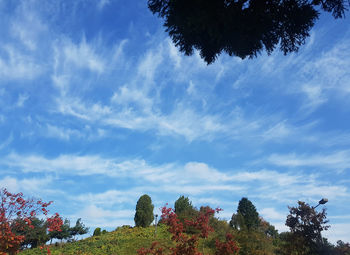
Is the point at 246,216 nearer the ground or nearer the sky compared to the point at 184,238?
nearer the sky

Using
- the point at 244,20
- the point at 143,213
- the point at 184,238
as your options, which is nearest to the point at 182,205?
the point at 143,213

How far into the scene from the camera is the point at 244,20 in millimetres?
4973

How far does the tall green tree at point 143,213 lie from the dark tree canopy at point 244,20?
26.5 metres

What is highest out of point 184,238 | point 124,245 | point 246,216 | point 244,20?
point 244,20

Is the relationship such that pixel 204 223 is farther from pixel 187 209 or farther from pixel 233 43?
pixel 187 209

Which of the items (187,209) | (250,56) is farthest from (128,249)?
(250,56)

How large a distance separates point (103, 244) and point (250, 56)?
73.9ft

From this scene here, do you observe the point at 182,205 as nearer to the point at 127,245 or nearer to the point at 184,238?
the point at 127,245

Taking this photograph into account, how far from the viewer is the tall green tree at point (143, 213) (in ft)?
94.2

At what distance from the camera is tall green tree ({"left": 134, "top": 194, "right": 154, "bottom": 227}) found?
2872 centimetres

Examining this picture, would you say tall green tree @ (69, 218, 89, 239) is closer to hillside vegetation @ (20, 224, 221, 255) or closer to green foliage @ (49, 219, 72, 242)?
green foliage @ (49, 219, 72, 242)

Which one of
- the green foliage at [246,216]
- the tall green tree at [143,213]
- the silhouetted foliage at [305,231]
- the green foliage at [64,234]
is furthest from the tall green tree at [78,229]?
the silhouetted foliage at [305,231]

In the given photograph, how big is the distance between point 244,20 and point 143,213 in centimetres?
2753

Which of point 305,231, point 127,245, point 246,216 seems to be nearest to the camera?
point 305,231
